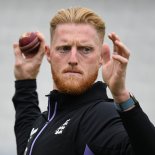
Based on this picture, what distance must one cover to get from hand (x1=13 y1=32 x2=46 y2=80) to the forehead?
1.06 feet

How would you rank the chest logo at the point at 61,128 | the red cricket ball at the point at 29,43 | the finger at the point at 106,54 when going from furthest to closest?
the red cricket ball at the point at 29,43 → the chest logo at the point at 61,128 → the finger at the point at 106,54

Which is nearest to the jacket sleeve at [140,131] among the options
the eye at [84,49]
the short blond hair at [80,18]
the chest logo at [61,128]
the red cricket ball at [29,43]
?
the chest logo at [61,128]

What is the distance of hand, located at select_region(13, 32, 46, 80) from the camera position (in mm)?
3398

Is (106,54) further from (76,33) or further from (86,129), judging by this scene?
(76,33)

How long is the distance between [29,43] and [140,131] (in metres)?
1.08

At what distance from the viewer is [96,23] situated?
305 centimetres

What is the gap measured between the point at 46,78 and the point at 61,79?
146 inches

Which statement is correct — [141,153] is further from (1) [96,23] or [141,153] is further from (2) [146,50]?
(2) [146,50]

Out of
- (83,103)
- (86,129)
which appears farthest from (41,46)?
(86,129)

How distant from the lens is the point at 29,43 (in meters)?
3.33

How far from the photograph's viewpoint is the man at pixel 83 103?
242 centimetres

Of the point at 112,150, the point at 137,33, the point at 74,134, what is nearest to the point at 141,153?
the point at 112,150

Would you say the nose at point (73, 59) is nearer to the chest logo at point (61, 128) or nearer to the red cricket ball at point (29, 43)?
the chest logo at point (61, 128)

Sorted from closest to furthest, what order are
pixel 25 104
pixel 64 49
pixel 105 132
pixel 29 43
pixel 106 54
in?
pixel 106 54 → pixel 105 132 → pixel 64 49 → pixel 29 43 → pixel 25 104
